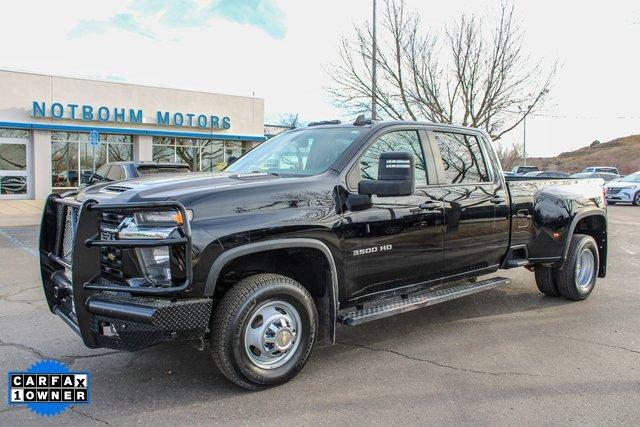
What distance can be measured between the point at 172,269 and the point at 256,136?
2647 cm

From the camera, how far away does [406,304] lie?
4520 mm

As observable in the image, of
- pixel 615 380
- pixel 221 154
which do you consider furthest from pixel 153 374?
pixel 221 154

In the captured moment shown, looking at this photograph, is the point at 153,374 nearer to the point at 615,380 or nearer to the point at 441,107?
the point at 615,380

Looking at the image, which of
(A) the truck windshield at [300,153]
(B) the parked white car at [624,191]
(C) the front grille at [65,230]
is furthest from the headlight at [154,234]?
(B) the parked white car at [624,191]

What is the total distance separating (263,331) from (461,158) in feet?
9.40

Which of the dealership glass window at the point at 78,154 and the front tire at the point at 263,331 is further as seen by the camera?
the dealership glass window at the point at 78,154

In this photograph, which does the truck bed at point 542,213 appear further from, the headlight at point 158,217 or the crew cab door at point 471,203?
the headlight at point 158,217

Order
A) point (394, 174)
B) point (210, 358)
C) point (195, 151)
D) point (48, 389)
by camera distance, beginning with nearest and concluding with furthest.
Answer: point (48, 389)
point (394, 174)
point (210, 358)
point (195, 151)

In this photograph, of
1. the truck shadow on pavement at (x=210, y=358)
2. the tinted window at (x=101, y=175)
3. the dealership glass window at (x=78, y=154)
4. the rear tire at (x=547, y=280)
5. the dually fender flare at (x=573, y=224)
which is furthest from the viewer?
the dealership glass window at (x=78, y=154)

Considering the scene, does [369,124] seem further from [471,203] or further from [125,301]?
[125,301]

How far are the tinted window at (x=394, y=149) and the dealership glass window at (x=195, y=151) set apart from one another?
874 inches

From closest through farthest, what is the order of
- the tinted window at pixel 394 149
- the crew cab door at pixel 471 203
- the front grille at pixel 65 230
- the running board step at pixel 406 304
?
the front grille at pixel 65 230 < the running board step at pixel 406 304 < the tinted window at pixel 394 149 < the crew cab door at pixel 471 203

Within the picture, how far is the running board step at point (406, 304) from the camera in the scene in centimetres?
415

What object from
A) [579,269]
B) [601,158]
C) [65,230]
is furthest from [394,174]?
[601,158]
